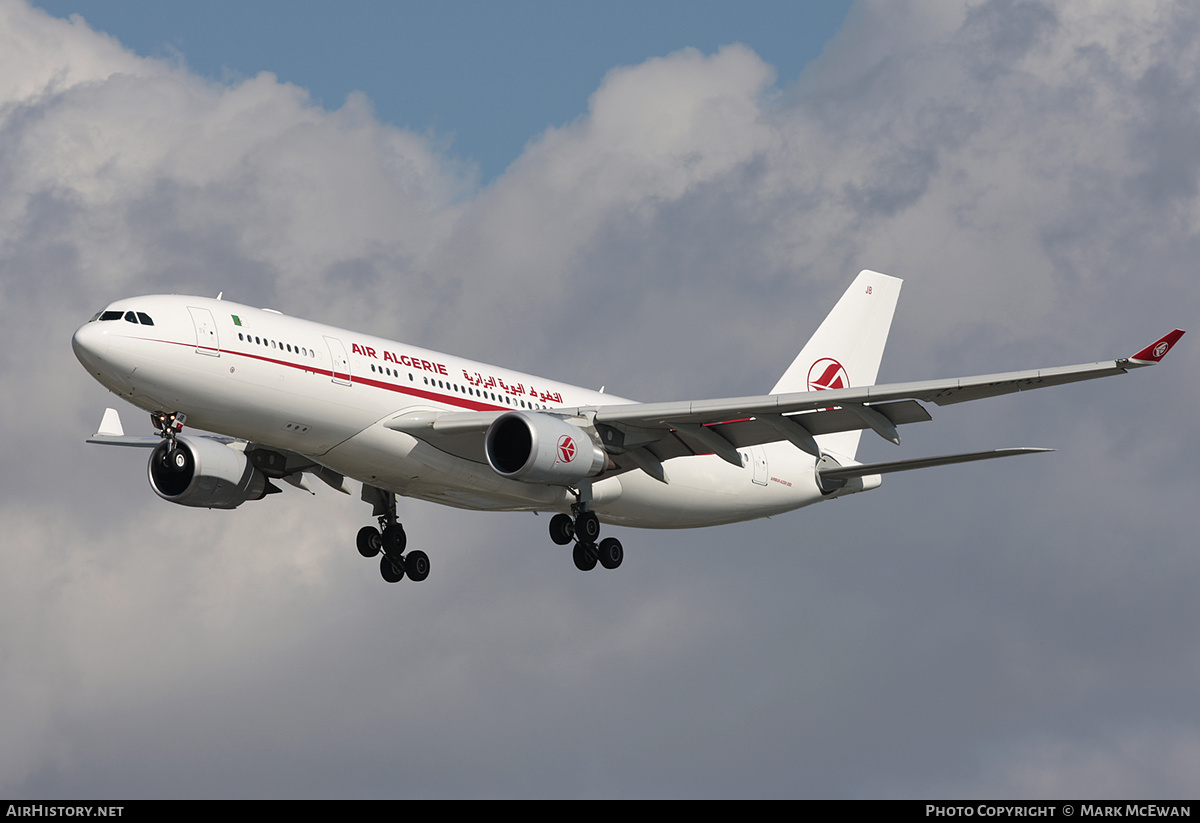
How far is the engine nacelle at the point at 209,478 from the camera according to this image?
38.3 metres

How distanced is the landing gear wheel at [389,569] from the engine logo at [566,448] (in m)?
8.74

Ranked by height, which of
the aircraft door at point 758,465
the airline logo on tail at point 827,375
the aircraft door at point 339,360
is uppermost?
the airline logo on tail at point 827,375

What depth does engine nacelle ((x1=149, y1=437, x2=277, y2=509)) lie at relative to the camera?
1510 inches

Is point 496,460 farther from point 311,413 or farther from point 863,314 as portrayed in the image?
point 863,314

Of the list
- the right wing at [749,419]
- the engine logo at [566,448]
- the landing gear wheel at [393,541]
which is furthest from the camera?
the landing gear wheel at [393,541]

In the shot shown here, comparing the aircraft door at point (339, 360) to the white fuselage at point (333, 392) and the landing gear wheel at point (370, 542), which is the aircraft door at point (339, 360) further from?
the landing gear wheel at point (370, 542)

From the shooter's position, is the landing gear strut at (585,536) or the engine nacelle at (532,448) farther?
the landing gear strut at (585,536)

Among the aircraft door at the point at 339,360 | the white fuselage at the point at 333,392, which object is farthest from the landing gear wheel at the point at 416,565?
the aircraft door at the point at 339,360

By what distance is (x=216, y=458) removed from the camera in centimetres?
3856

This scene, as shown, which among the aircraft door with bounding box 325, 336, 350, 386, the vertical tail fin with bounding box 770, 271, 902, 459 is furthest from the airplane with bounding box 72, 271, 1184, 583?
the vertical tail fin with bounding box 770, 271, 902, 459

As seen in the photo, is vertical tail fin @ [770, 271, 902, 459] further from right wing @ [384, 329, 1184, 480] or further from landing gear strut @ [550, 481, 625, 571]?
landing gear strut @ [550, 481, 625, 571]

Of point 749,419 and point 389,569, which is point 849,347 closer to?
point 749,419
